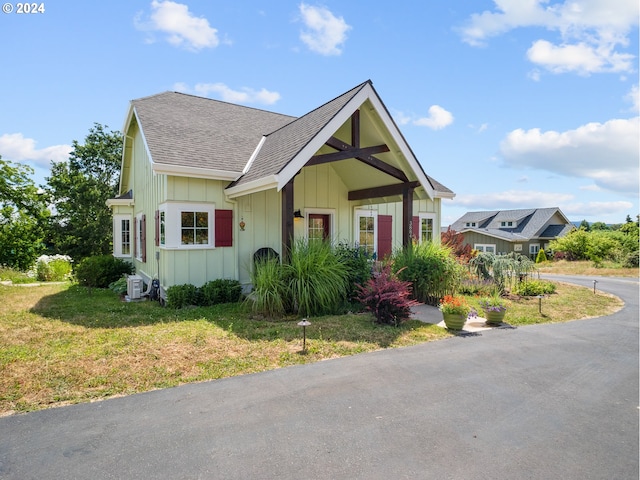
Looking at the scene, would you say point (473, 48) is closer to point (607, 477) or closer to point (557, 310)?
point (557, 310)

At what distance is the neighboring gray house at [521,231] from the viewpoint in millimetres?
35875

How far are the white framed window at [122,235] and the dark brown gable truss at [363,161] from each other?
9178mm

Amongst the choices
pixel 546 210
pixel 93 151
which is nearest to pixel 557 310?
pixel 93 151

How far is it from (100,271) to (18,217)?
8.73m

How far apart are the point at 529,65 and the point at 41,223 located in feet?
79.8

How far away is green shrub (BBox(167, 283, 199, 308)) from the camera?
841 cm

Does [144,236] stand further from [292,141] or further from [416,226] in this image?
[416,226]

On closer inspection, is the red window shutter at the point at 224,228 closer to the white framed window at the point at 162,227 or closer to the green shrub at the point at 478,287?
the white framed window at the point at 162,227

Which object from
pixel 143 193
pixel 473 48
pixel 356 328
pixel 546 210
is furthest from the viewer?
pixel 546 210

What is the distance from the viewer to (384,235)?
529 inches

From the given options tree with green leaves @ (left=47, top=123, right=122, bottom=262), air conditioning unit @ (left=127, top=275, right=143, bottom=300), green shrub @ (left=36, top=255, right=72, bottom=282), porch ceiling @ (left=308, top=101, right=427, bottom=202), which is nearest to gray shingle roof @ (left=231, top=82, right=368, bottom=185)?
porch ceiling @ (left=308, top=101, right=427, bottom=202)

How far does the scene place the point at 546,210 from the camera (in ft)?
128

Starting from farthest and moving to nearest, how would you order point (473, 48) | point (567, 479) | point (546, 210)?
point (546, 210) → point (473, 48) → point (567, 479)

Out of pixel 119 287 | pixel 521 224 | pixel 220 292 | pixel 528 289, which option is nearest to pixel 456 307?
pixel 220 292
